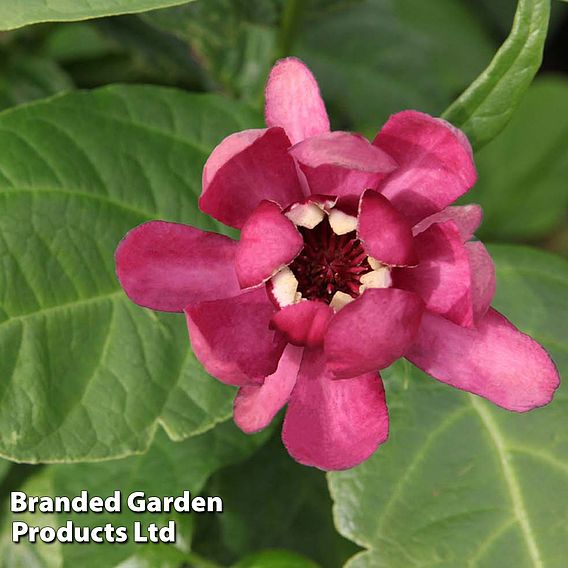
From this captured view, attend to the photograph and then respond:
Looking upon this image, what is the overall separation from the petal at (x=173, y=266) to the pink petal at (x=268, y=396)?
9 cm

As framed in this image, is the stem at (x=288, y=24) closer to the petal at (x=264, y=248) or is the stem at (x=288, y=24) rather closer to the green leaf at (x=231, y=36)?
the green leaf at (x=231, y=36)

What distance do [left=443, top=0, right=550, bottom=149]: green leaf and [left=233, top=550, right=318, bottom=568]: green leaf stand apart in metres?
0.62

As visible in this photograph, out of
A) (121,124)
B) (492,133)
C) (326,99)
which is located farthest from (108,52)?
(492,133)

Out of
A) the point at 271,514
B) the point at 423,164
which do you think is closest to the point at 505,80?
the point at 423,164

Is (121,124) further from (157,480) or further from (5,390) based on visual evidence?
(157,480)

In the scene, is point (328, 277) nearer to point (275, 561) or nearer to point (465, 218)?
point (465, 218)

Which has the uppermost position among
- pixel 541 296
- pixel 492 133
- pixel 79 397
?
pixel 492 133

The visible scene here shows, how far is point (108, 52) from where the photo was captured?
184 cm

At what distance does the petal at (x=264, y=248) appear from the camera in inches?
30.6

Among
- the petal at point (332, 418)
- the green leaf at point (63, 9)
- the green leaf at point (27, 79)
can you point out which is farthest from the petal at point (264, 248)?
the green leaf at point (27, 79)

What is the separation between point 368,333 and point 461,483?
41 cm

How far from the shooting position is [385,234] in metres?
0.78

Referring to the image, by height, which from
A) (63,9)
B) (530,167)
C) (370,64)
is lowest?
(63,9)

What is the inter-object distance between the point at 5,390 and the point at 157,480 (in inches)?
12.9
